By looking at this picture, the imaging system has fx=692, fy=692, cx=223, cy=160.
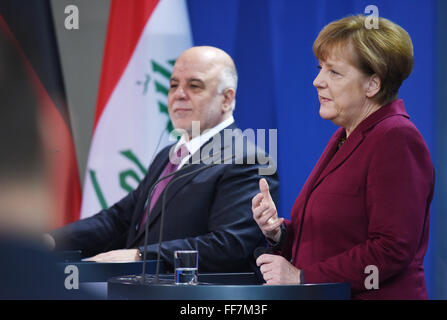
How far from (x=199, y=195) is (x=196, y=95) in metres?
0.54

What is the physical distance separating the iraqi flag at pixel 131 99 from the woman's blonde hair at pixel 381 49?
165 cm

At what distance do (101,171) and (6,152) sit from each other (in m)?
0.60

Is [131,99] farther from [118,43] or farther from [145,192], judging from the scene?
[145,192]

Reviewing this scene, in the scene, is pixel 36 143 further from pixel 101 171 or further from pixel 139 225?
pixel 139 225

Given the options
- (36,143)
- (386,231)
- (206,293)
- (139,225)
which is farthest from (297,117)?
(206,293)

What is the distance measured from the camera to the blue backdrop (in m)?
2.91

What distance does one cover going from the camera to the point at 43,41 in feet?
11.9

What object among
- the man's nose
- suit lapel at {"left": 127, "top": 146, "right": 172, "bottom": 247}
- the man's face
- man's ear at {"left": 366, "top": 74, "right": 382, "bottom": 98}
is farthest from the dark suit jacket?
man's ear at {"left": 366, "top": 74, "right": 382, "bottom": 98}

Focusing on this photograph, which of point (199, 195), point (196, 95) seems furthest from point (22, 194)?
point (196, 95)

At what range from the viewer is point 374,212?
171 cm

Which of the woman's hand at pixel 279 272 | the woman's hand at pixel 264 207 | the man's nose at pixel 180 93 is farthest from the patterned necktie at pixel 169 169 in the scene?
the woman's hand at pixel 279 272

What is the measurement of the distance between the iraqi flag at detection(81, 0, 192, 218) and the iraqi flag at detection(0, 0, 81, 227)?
0.45 ft

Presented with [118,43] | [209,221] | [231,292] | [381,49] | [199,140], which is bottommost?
[231,292]

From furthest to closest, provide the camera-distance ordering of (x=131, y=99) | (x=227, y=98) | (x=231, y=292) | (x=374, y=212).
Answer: (x=131, y=99) → (x=227, y=98) → (x=374, y=212) → (x=231, y=292)
